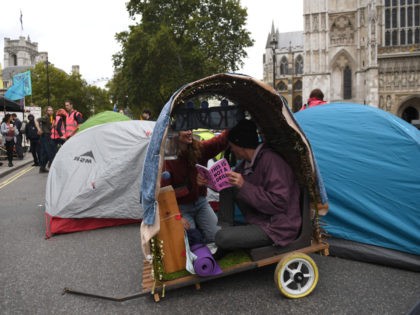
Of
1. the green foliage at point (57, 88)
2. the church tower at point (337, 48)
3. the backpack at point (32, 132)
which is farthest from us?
the green foliage at point (57, 88)

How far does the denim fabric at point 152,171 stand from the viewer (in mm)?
3375

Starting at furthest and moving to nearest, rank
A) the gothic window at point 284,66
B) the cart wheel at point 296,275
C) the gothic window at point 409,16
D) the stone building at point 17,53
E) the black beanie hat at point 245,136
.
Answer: the stone building at point 17,53 → the gothic window at point 284,66 → the gothic window at point 409,16 → the black beanie hat at point 245,136 → the cart wheel at point 296,275

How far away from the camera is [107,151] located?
255 inches

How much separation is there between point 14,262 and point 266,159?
352 centimetres

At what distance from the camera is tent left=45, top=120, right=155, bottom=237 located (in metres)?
6.17

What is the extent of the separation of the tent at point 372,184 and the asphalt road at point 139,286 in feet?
0.76

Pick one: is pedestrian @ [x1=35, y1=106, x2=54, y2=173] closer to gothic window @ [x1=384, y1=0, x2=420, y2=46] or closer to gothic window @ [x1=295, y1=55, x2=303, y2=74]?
gothic window @ [x1=384, y1=0, x2=420, y2=46]

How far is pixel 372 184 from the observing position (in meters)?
4.60

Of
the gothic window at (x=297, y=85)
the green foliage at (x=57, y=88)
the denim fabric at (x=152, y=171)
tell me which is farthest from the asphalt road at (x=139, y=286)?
the gothic window at (x=297, y=85)

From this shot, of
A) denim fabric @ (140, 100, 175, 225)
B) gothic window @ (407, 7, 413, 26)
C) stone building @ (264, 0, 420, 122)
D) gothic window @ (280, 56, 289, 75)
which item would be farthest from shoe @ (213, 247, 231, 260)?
gothic window @ (280, 56, 289, 75)

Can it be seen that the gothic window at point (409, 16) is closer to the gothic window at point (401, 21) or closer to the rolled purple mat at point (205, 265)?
the gothic window at point (401, 21)

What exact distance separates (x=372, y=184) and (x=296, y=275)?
1.62m

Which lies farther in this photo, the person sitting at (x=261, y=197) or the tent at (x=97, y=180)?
the tent at (x=97, y=180)

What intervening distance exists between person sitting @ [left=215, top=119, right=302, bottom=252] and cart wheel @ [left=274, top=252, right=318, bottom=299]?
19cm
